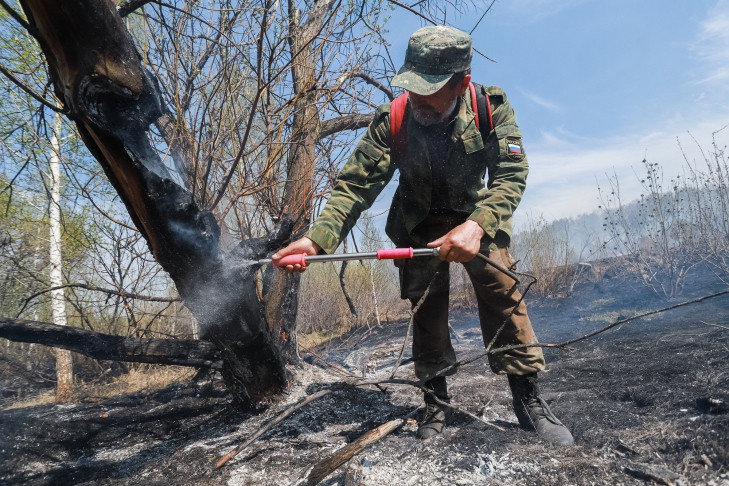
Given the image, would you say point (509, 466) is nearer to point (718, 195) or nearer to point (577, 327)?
point (577, 327)

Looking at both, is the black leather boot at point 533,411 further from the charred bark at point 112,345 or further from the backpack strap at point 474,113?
the charred bark at point 112,345

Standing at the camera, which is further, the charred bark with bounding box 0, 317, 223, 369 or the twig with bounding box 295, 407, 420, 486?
the charred bark with bounding box 0, 317, 223, 369

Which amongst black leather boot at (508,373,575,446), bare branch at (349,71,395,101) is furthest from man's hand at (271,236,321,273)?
bare branch at (349,71,395,101)

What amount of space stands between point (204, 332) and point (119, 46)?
1.64m

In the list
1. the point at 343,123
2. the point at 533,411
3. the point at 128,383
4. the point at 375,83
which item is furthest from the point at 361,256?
the point at 128,383

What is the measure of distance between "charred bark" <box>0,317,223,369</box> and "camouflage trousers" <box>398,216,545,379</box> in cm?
146

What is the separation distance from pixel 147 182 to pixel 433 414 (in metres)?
1.91

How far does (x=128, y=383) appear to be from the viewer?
17.1ft

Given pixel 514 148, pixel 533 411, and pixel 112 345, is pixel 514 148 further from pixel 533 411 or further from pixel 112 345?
pixel 112 345

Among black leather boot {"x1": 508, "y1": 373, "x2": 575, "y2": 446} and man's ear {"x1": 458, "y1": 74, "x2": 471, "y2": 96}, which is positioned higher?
man's ear {"x1": 458, "y1": 74, "x2": 471, "y2": 96}

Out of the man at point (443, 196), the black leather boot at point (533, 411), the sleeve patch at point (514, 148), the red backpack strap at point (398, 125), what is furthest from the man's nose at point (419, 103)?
the black leather boot at point (533, 411)

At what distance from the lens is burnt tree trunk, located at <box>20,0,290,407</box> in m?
1.73

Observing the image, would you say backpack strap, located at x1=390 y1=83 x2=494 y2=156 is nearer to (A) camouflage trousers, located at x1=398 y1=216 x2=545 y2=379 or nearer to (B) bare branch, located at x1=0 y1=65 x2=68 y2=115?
(A) camouflage trousers, located at x1=398 y1=216 x2=545 y2=379

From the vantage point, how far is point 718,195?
20.8ft
